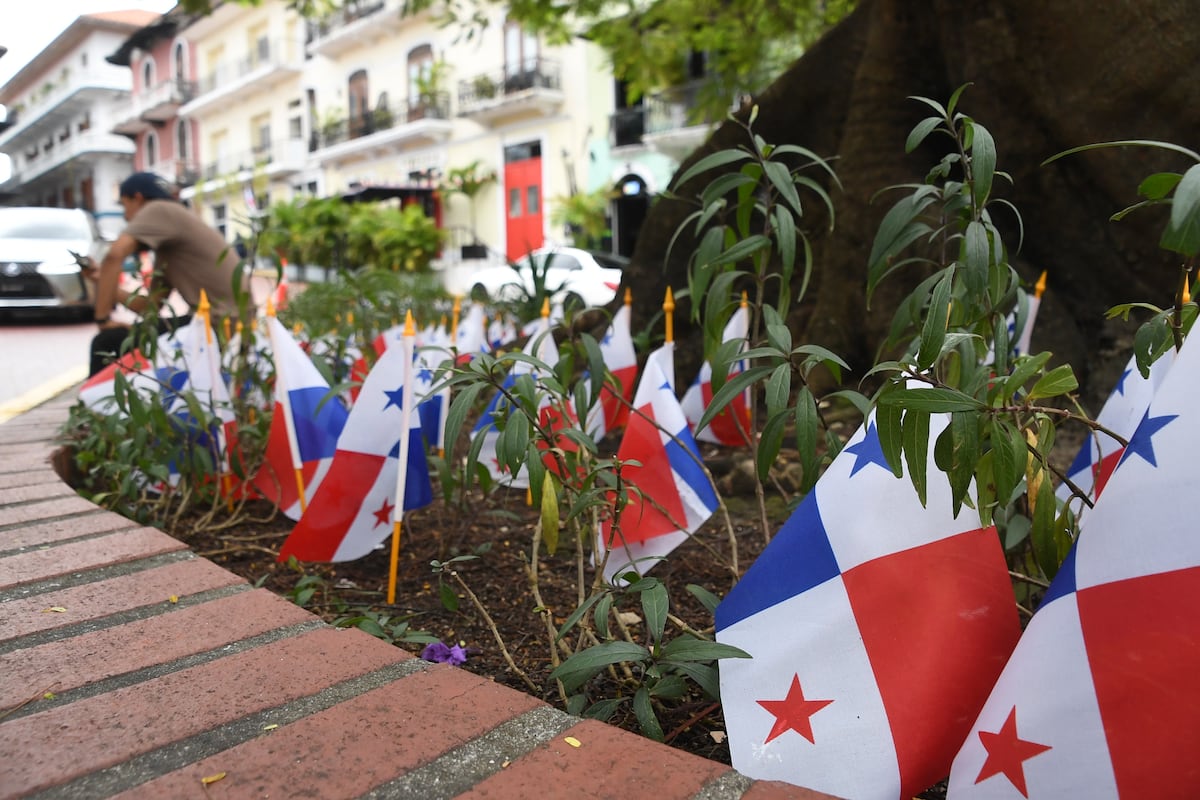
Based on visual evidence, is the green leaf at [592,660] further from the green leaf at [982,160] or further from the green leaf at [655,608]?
the green leaf at [982,160]


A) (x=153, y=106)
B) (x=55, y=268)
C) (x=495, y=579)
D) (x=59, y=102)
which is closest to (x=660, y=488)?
(x=495, y=579)

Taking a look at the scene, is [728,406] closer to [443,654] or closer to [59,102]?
[443,654]

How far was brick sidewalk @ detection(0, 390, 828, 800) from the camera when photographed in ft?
3.12

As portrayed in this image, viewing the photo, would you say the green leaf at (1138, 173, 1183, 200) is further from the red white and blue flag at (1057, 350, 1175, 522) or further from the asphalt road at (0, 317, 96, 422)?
the asphalt road at (0, 317, 96, 422)

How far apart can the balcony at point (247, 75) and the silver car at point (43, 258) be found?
1730 centimetres

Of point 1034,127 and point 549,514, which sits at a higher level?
point 1034,127

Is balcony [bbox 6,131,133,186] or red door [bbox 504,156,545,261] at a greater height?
balcony [bbox 6,131,133,186]

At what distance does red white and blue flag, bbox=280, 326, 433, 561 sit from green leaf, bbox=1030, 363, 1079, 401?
126 cm

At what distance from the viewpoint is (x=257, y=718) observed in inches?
42.8

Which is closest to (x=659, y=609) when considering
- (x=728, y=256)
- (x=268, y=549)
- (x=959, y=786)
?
(x=959, y=786)

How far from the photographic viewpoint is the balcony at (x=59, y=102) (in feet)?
123

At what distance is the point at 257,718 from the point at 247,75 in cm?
3017

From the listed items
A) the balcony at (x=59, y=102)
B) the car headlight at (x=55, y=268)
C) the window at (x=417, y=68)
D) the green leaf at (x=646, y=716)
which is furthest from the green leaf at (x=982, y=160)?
the balcony at (x=59, y=102)

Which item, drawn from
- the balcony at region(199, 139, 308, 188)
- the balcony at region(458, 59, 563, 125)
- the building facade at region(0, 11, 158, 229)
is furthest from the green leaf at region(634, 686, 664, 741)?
the building facade at region(0, 11, 158, 229)
